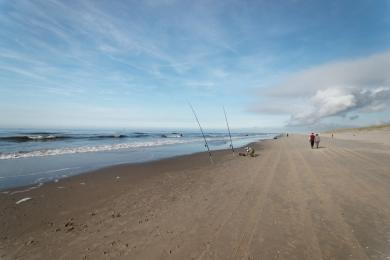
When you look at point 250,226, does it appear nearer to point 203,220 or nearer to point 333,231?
point 203,220

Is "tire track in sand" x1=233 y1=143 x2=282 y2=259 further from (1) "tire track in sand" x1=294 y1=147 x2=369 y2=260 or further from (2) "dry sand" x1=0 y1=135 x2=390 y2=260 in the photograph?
(1) "tire track in sand" x1=294 y1=147 x2=369 y2=260

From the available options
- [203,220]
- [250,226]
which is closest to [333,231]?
[250,226]

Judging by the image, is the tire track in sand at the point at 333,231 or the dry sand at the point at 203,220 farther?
the dry sand at the point at 203,220

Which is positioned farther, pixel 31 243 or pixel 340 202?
pixel 340 202

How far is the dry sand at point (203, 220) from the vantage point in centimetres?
455

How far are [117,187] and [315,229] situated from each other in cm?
725

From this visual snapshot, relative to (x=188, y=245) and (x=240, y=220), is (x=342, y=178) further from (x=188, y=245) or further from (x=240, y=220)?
(x=188, y=245)

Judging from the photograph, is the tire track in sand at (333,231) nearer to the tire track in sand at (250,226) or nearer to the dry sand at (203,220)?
the dry sand at (203,220)

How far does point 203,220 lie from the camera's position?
5.89 metres

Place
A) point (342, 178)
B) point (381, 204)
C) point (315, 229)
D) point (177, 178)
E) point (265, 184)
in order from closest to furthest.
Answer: point (315, 229) < point (381, 204) < point (265, 184) < point (342, 178) < point (177, 178)

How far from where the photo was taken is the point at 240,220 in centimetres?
589

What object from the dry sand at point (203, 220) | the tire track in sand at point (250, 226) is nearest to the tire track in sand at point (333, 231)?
the dry sand at point (203, 220)

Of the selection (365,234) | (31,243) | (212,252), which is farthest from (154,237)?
(365,234)

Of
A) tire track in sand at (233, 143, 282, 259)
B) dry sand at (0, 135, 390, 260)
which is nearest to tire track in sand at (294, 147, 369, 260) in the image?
dry sand at (0, 135, 390, 260)
